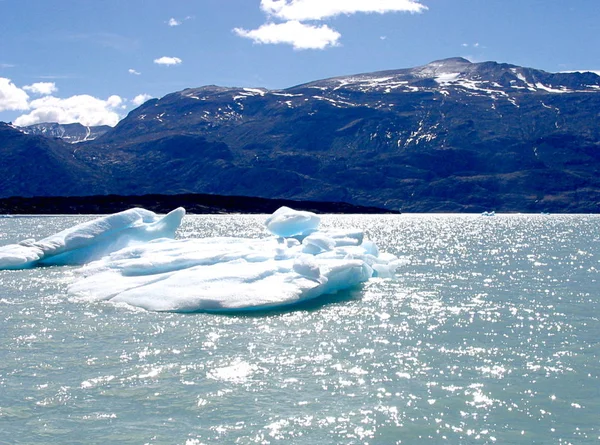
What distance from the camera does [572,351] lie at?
17281 millimetres

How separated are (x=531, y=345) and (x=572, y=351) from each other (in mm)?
1206

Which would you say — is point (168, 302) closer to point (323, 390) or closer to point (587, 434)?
point (323, 390)

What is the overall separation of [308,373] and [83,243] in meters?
29.2

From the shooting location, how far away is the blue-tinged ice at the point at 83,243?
127 feet

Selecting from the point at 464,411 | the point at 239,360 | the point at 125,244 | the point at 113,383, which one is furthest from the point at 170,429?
the point at 125,244

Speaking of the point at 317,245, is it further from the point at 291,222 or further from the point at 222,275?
the point at 222,275

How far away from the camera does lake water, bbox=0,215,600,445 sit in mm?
11672

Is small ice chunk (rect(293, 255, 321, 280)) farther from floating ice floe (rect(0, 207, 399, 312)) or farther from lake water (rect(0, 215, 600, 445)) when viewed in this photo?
lake water (rect(0, 215, 600, 445))

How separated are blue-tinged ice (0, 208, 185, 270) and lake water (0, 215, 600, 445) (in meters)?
13.3

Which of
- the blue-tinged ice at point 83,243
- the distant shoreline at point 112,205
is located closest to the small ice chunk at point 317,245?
the blue-tinged ice at point 83,243

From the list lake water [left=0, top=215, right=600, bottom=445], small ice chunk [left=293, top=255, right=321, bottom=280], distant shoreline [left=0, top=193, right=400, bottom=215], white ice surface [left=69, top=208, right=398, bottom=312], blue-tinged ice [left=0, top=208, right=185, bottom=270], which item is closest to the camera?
lake water [left=0, top=215, right=600, bottom=445]

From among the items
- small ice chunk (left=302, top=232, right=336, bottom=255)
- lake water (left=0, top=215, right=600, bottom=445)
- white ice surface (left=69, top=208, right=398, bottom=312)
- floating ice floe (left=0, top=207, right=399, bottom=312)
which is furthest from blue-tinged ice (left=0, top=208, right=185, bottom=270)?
small ice chunk (left=302, top=232, right=336, bottom=255)

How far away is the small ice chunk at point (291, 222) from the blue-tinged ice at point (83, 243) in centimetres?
857

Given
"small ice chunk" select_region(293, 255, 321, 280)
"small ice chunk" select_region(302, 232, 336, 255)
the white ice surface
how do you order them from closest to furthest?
the white ice surface
"small ice chunk" select_region(293, 255, 321, 280)
"small ice chunk" select_region(302, 232, 336, 255)
